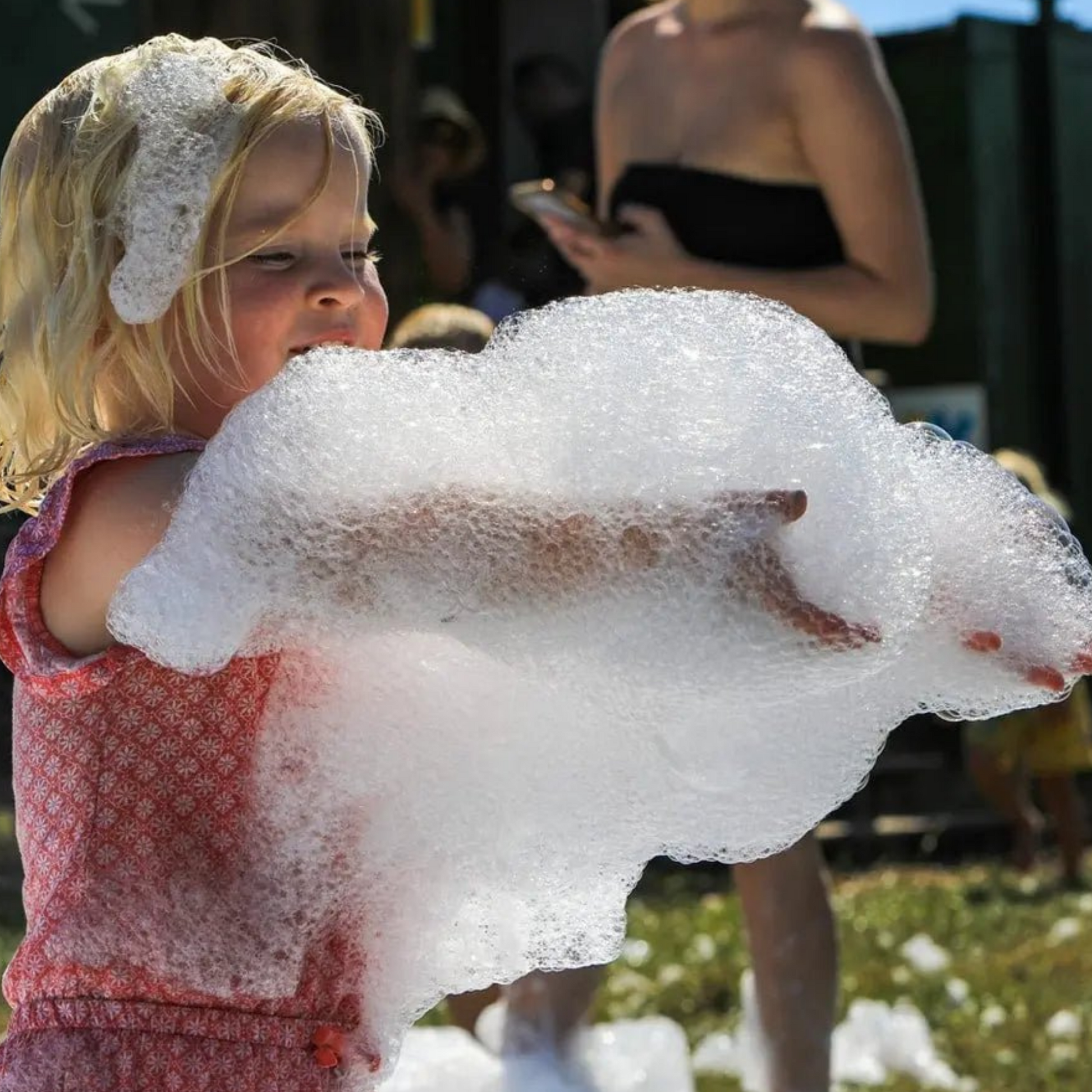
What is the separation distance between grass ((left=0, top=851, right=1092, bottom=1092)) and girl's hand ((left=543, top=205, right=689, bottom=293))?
4.76 feet

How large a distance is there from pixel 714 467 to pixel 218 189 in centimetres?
52

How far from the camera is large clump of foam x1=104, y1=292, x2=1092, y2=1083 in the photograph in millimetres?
1425

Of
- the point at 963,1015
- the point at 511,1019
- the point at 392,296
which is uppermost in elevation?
the point at 511,1019

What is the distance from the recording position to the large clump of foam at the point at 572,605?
1.42m

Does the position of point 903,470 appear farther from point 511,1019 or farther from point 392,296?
point 392,296

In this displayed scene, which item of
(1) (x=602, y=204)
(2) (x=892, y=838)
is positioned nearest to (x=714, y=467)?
(1) (x=602, y=204)

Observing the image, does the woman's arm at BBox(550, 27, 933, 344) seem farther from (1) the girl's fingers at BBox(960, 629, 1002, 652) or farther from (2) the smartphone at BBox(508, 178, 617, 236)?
(1) the girl's fingers at BBox(960, 629, 1002, 652)

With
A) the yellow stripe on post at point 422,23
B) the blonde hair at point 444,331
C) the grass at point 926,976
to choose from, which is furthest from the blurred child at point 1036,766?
the blonde hair at point 444,331

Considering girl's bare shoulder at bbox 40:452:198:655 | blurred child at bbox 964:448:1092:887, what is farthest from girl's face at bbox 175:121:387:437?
blurred child at bbox 964:448:1092:887

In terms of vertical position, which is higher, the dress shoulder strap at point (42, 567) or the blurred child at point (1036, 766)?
the dress shoulder strap at point (42, 567)

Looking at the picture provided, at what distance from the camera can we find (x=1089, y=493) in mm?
8422

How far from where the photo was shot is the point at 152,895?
163 centimetres

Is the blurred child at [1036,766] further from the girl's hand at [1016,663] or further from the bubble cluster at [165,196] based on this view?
the bubble cluster at [165,196]

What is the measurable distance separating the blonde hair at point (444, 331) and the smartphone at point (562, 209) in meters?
0.77
